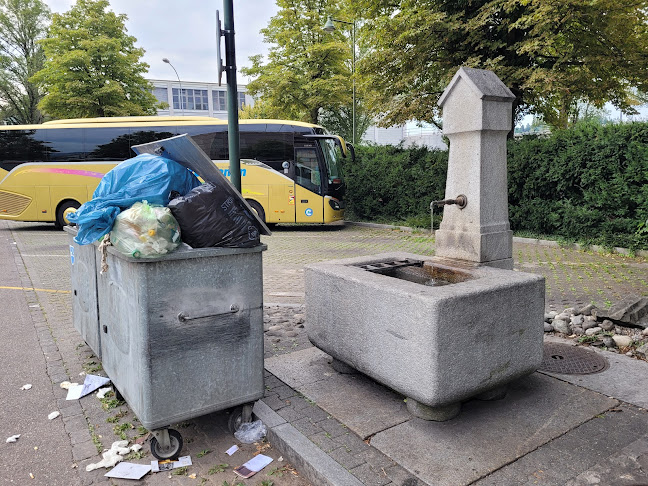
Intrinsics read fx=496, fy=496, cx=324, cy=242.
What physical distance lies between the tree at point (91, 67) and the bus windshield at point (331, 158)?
16687 millimetres

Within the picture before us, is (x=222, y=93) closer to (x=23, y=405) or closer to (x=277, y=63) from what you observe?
(x=277, y=63)

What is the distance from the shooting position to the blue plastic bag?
10.2 ft

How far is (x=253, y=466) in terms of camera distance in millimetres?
2980

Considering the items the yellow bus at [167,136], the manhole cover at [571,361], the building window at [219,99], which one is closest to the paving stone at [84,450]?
the manhole cover at [571,361]

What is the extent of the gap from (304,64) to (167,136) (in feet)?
36.6

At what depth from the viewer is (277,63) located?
25906 mm

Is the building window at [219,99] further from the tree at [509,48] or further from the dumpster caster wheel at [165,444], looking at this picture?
the dumpster caster wheel at [165,444]

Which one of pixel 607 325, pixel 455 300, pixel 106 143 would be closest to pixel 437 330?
pixel 455 300

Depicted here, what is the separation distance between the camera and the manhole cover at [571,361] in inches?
160

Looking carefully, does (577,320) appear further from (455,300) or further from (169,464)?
(169,464)

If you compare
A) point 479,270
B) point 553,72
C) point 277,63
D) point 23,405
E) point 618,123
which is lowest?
point 23,405

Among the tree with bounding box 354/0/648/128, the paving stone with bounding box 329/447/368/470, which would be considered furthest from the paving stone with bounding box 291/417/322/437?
the tree with bounding box 354/0/648/128

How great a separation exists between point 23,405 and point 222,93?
68.3m

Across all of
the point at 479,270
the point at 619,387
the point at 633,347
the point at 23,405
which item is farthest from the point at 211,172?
the point at 633,347
